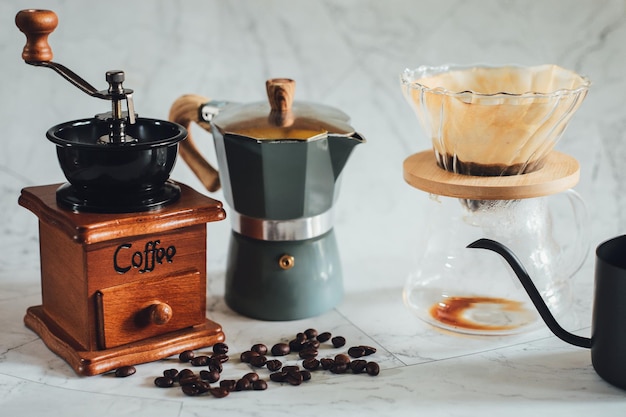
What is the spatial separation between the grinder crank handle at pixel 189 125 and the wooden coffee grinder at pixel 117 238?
0.29 ft

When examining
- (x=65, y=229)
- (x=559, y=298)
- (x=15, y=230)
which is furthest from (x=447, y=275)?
(x=15, y=230)

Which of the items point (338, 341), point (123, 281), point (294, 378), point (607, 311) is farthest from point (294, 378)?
point (607, 311)

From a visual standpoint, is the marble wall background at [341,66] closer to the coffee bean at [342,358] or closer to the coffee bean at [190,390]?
the coffee bean at [342,358]

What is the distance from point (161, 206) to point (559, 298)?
51 centimetres

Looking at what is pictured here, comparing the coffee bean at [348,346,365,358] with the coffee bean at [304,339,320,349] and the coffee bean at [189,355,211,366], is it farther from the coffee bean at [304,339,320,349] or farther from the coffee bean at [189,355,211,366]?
the coffee bean at [189,355,211,366]

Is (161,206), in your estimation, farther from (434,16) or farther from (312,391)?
(434,16)

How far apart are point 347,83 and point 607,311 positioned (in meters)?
0.63

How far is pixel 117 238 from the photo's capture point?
37.1 inches

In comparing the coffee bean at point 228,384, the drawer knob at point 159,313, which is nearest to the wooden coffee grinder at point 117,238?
the drawer knob at point 159,313

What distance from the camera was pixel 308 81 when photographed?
138 cm

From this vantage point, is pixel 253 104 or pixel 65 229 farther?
pixel 253 104

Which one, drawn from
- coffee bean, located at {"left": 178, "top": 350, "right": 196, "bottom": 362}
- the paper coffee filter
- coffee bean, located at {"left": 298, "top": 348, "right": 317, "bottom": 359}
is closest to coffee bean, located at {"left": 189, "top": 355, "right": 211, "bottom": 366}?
coffee bean, located at {"left": 178, "top": 350, "right": 196, "bottom": 362}

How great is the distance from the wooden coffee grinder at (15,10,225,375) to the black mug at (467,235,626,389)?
1.11ft

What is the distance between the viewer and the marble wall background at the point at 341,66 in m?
1.29
